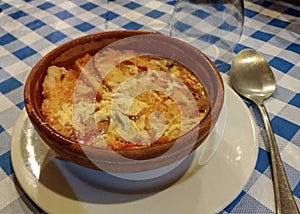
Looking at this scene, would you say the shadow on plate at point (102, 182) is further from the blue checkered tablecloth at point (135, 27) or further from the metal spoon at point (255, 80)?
the metal spoon at point (255, 80)

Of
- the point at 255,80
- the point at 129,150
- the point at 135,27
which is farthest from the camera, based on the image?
the point at 135,27

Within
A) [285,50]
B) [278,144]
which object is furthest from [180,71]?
[285,50]

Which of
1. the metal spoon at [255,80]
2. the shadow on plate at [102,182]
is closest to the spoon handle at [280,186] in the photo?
the metal spoon at [255,80]

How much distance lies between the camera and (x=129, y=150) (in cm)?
38

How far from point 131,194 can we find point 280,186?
0.18 m

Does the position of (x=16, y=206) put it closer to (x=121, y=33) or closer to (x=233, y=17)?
(x=121, y=33)

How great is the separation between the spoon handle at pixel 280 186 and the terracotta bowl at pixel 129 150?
4.6 inches

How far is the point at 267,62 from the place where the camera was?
0.68m

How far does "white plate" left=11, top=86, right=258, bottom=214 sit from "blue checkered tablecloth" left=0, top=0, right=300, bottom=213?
0.03 m

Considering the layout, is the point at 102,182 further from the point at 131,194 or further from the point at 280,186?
the point at 280,186

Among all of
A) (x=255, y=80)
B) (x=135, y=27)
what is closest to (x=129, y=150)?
(x=255, y=80)

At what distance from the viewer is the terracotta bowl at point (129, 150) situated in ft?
1.27

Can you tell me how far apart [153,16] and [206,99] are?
0.42 meters

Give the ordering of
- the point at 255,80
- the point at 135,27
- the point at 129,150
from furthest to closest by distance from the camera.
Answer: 1. the point at 135,27
2. the point at 255,80
3. the point at 129,150
